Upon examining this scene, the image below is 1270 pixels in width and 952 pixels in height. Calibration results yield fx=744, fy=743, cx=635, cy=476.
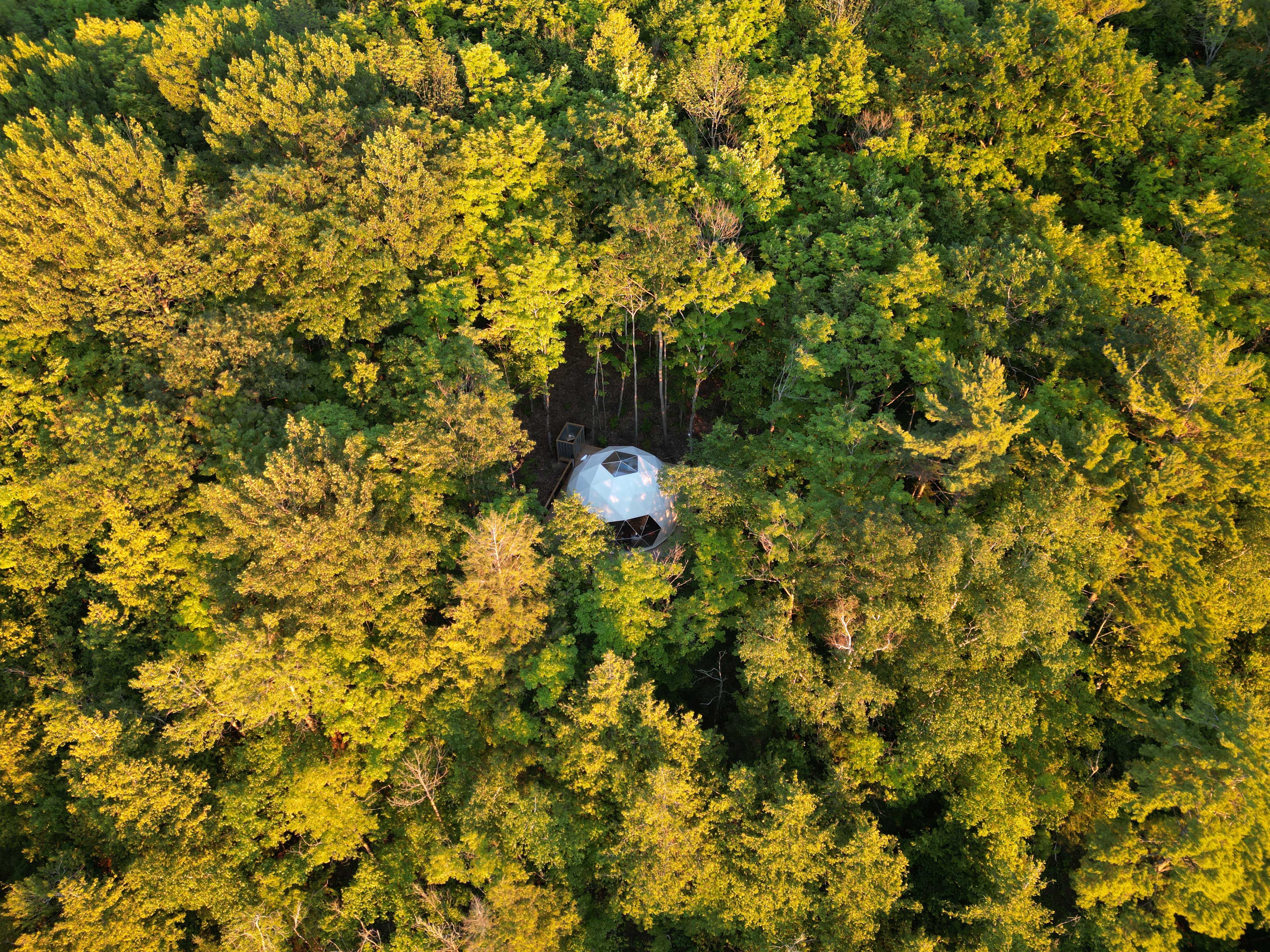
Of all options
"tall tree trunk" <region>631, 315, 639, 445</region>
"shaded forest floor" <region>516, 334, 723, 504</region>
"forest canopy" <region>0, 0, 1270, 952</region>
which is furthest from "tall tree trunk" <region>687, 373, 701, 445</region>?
"tall tree trunk" <region>631, 315, 639, 445</region>

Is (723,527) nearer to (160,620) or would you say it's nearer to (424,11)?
(160,620)

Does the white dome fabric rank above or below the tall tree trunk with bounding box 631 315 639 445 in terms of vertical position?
below

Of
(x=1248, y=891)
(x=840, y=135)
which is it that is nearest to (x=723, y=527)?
(x=1248, y=891)

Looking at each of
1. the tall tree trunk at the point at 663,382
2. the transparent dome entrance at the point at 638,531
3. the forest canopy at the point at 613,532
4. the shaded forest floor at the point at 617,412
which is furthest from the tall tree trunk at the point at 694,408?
the transparent dome entrance at the point at 638,531

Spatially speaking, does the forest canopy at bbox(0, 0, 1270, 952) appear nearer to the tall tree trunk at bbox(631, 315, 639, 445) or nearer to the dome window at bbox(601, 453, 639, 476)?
the tall tree trunk at bbox(631, 315, 639, 445)

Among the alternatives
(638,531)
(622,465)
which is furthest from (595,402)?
(638,531)

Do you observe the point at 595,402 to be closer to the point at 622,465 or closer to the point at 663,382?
the point at 663,382
